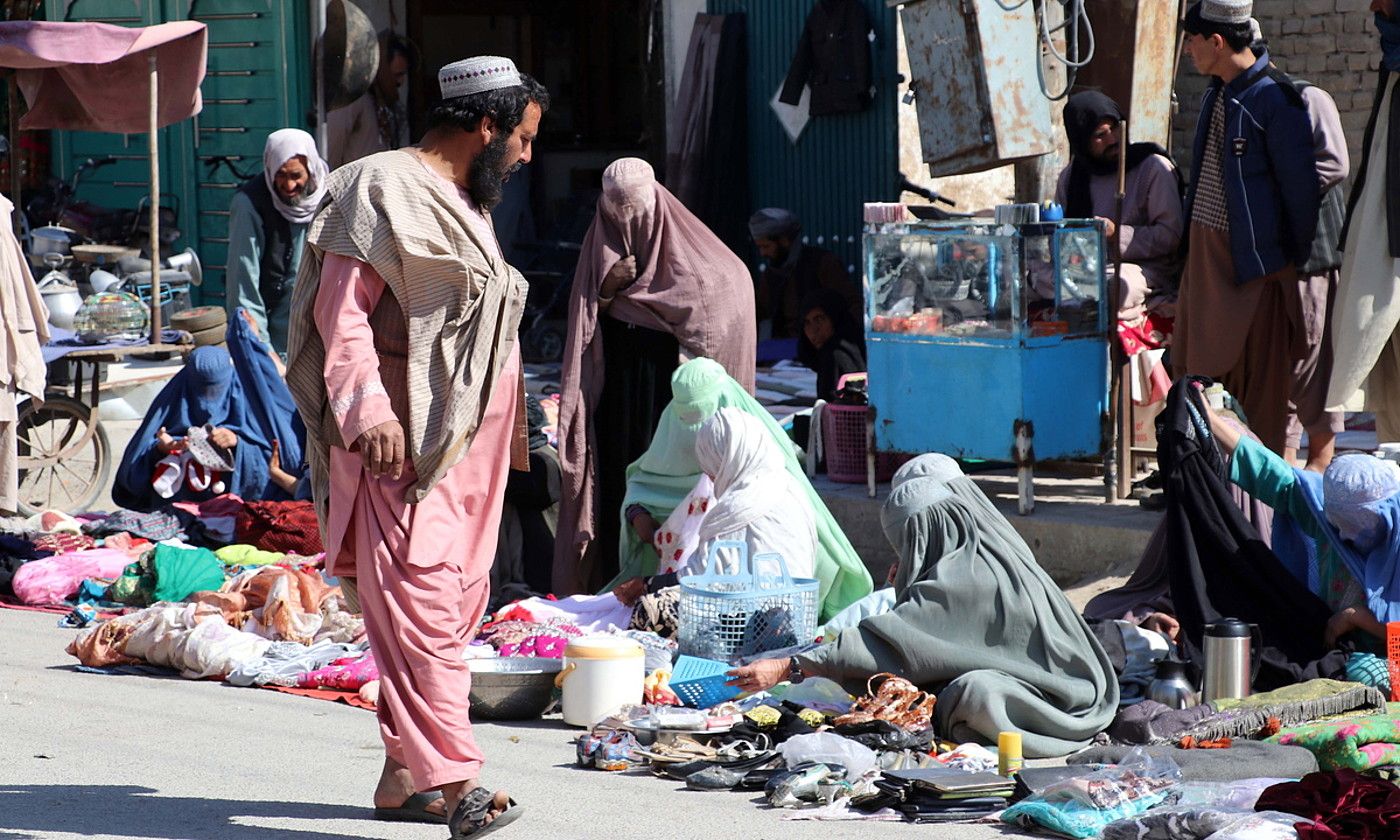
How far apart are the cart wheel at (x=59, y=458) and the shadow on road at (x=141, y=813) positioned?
14.1 feet

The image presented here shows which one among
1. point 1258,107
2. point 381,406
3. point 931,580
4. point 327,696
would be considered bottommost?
point 327,696

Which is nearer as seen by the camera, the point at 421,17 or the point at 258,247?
the point at 258,247

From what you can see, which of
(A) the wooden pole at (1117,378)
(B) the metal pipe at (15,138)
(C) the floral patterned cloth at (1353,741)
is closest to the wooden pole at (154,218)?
(B) the metal pipe at (15,138)

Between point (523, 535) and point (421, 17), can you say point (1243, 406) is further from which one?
point (421, 17)

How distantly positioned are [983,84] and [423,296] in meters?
4.24

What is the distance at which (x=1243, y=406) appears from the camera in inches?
261

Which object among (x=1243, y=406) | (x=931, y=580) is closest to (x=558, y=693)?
(x=931, y=580)

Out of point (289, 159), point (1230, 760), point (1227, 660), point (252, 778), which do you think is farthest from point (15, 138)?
point (1230, 760)

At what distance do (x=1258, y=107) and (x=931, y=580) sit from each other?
2.36 metres

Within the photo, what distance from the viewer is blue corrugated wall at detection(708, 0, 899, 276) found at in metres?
10.7

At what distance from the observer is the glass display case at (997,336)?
263 inches

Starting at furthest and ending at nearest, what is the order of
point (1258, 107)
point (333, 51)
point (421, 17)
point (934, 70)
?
1. point (421, 17)
2. point (333, 51)
3. point (934, 70)
4. point (1258, 107)

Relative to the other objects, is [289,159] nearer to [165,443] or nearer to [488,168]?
[165,443]

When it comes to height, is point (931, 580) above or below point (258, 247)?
below
